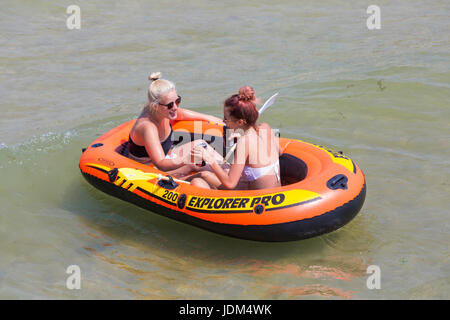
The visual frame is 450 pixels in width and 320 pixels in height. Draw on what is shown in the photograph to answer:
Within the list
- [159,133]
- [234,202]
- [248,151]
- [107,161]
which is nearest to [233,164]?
[248,151]

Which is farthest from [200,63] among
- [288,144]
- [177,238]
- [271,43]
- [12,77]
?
[177,238]

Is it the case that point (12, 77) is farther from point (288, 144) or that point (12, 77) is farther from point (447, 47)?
point (447, 47)

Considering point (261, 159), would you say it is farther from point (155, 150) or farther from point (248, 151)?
point (155, 150)

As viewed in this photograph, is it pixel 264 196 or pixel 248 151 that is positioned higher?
pixel 248 151

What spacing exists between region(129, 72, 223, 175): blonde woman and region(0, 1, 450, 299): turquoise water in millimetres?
532

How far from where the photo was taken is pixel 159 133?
5301 mm

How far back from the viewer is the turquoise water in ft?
14.2

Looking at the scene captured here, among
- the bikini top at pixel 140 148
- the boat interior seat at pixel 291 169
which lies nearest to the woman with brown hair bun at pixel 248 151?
the boat interior seat at pixel 291 169

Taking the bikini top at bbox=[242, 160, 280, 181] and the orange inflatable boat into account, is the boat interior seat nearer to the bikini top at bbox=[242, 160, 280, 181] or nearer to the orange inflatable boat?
the orange inflatable boat

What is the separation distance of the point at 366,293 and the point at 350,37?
7237 millimetres

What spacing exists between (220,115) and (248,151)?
3.12 metres

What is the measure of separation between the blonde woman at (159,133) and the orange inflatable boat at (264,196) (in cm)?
12

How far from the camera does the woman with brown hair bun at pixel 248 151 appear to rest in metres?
4.22
